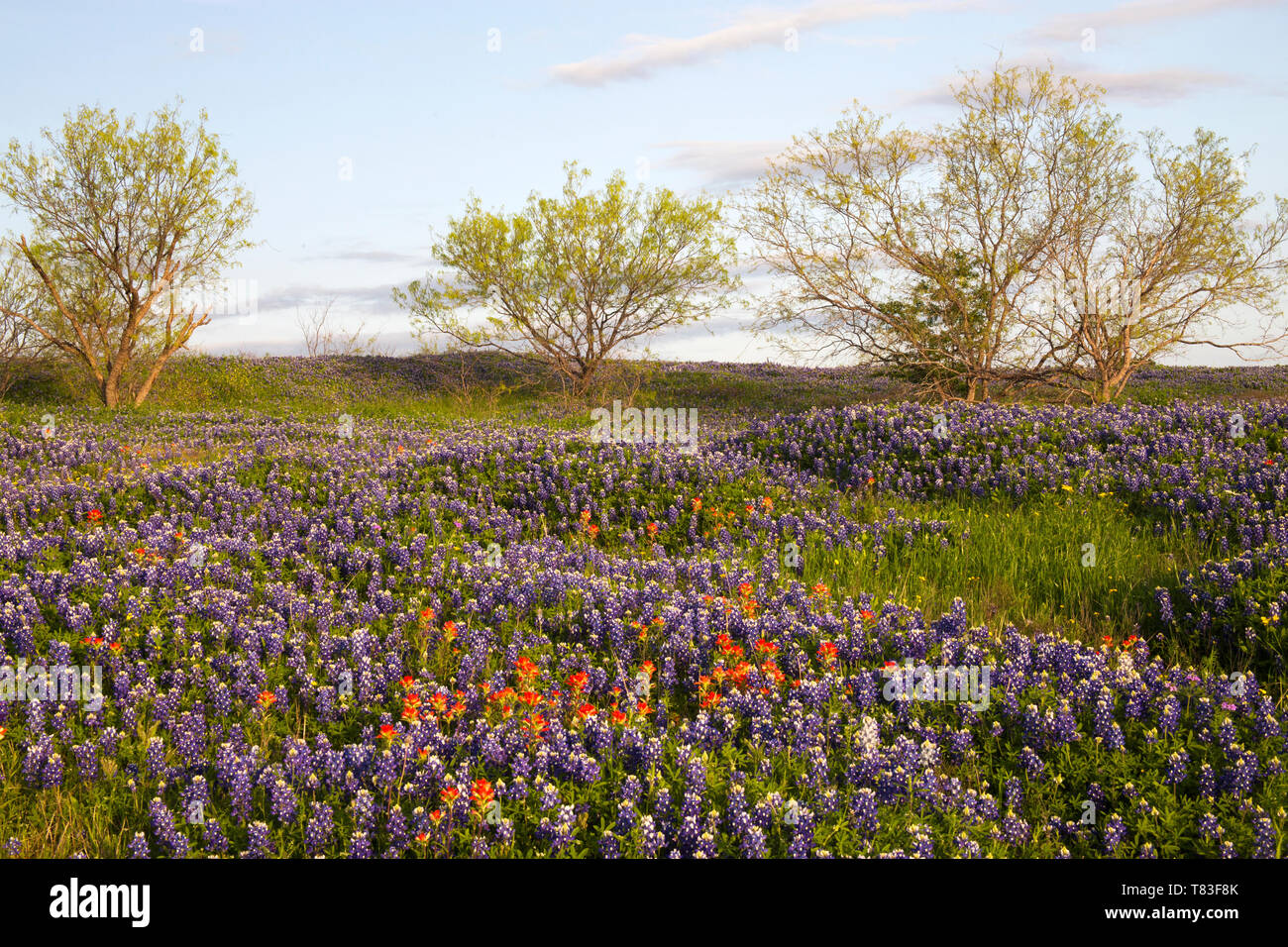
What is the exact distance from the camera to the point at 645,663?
5.71 metres

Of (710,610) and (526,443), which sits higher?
(526,443)

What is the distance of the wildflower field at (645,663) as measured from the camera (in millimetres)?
4371

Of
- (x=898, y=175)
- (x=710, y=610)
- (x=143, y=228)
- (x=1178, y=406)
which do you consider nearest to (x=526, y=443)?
(x=710, y=610)

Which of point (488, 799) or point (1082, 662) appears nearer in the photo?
point (488, 799)

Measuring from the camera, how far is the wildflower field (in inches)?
172

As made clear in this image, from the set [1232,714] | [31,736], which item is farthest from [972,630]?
[31,736]

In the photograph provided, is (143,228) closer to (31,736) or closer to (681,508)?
(681,508)

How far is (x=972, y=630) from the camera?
256 inches

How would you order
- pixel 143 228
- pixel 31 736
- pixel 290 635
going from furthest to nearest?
1. pixel 143 228
2. pixel 290 635
3. pixel 31 736

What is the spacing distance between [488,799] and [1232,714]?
454 centimetres


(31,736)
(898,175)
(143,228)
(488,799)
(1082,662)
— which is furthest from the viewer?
(143,228)

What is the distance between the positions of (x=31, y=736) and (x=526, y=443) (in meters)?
8.27
